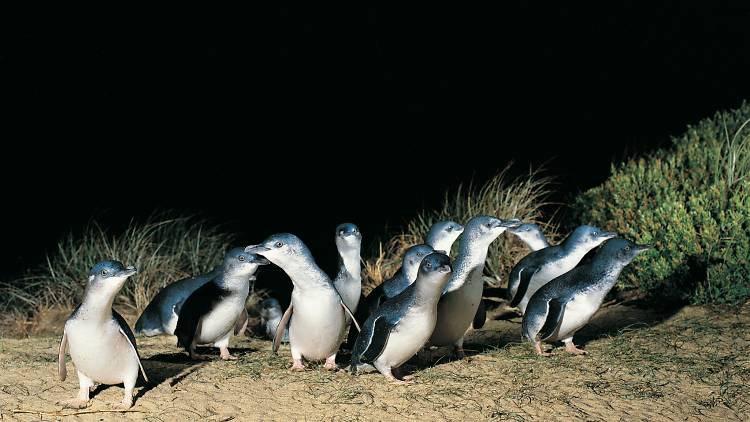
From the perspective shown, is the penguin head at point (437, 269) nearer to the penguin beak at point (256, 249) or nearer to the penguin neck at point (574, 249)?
the penguin beak at point (256, 249)

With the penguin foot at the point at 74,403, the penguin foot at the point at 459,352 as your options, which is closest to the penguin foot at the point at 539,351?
the penguin foot at the point at 459,352

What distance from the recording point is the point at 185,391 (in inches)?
217

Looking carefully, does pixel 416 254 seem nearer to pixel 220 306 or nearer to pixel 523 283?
pixel 220 306

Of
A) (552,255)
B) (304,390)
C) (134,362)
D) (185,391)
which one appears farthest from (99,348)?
(552,255)

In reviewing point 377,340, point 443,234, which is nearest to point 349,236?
point 443,234

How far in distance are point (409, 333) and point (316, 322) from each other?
0.62m

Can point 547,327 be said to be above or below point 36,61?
below

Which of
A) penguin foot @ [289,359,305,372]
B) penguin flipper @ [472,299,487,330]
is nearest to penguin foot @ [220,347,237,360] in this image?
penguin foot @ [289,359,305,372]

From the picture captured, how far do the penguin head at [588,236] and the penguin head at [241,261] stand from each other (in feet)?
7.55

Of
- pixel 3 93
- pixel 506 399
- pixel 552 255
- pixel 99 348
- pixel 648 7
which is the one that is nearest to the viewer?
pixel 99 348

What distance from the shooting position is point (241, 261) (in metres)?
6.37

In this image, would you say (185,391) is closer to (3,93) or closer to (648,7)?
(3,93)

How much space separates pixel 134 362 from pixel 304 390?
95 cm

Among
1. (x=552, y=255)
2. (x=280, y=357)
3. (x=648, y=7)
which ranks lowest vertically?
(x=280, y=357)
